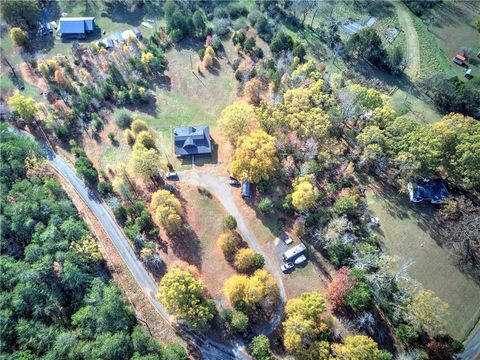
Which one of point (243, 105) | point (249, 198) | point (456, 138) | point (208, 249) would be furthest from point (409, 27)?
point (208, 249)

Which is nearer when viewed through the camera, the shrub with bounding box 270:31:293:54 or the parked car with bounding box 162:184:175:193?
the parked car with bounding box 162:184:175:193

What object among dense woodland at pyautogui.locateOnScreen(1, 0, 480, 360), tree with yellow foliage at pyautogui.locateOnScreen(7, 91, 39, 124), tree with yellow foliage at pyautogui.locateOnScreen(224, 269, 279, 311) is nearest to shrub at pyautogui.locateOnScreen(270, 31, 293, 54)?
dense woodland at pyautogui.locateOnScreen(1, 0, 480, 360)

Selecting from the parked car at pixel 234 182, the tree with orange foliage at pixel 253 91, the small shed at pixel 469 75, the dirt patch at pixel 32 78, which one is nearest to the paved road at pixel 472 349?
the parked car at pixel 234 182

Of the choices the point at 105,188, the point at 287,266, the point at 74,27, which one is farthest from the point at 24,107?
the point at 287,266

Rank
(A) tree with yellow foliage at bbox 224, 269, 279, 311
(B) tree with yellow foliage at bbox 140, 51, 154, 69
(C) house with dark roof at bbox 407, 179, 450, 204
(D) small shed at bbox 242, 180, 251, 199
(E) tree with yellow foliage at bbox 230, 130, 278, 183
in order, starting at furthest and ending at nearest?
1. (B) tree with yellow foliage at bbox 140, 51, 154, 69
2. (D) small shed at bbox 242, 180, 251, 199
3. (C) house with dark roof at bbox 407, 179, 450, 204
4. (E) tree with yellow foliage at bbox 230, 130, 278, 183
5. (A) tree with yellow foliage at bbox 224, 269, 279, 311

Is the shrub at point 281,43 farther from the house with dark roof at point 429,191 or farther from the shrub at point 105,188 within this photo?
the shrub at point 105,188

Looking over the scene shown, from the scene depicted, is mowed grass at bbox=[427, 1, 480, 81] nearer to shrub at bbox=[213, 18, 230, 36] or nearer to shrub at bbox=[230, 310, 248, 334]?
shrub at bbox=[213, 18, 230, 36]
